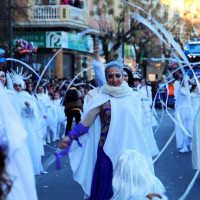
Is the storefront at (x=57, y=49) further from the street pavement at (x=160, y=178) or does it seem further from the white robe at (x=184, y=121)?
the street pavement at (x=160, y=178)

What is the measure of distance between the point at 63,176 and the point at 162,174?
1.60m

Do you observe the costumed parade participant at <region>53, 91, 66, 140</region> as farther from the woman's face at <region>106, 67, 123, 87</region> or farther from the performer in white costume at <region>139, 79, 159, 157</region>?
the woman's face at <region>106, 67, 123, 87</region>

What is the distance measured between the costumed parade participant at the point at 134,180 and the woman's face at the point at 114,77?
2458 mm

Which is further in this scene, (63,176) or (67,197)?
(63,176)

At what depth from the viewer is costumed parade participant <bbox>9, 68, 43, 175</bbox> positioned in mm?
11172

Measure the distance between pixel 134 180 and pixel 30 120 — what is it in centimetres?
782

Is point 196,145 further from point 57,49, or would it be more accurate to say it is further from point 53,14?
point 53,14

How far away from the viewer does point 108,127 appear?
6.66 m

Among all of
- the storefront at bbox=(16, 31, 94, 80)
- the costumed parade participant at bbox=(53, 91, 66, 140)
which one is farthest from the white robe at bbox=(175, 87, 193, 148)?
the storefront at bbox=(16, 31, 94, 80)

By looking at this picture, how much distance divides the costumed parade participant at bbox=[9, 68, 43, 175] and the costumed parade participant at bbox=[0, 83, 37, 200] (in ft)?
26.8

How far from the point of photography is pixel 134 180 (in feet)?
13.8

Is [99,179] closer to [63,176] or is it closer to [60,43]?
[63,176]

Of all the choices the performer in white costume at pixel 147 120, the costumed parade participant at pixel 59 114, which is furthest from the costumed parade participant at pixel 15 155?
the costumed parade participant at pixel 59 114

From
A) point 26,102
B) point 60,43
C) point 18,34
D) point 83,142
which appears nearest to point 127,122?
point 83,142
